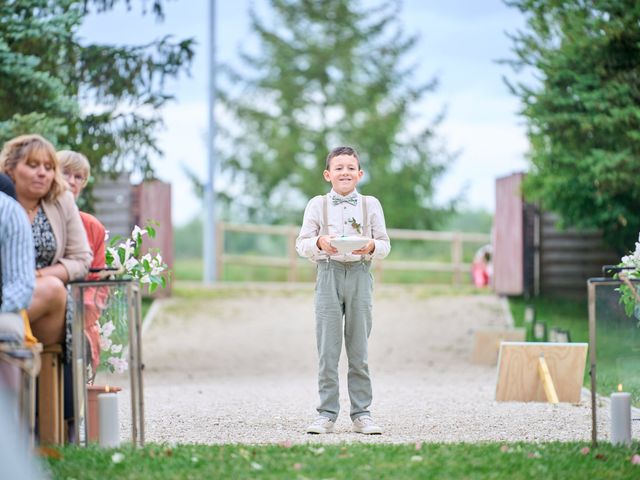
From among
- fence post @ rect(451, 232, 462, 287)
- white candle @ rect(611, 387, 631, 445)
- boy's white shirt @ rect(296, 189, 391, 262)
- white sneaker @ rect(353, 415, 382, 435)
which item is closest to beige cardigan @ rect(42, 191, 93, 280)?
boy's white shirt @ rect(296, 189, 391, 262)

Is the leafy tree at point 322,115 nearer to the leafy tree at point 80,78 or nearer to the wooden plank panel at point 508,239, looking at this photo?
the wooden plank panel at point 508,239

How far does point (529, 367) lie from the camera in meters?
9.37

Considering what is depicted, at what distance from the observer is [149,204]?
62.4 feet

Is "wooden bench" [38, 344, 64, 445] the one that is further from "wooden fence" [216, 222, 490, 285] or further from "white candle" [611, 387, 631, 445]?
"wooden fence" [216, 222, 490, 285]

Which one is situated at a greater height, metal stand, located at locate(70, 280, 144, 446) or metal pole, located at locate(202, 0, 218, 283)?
metal pole, located at locate(202, 0, 218, 283)

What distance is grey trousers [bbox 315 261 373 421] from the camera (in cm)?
664

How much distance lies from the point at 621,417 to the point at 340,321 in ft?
5.39

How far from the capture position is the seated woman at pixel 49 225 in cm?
546

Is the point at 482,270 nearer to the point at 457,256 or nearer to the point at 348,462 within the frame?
the point at 457,256

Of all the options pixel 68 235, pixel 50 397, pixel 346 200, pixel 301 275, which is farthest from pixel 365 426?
pixel 301 275

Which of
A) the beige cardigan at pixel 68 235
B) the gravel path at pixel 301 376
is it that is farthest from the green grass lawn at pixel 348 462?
the beige cardigan at pixel 68 235

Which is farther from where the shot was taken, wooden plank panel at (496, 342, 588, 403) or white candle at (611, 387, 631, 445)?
wooden plank panel at (496, 342, 588, 403)

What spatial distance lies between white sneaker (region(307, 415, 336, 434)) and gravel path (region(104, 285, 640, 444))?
0.26 ft

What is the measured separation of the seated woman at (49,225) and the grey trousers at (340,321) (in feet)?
4.98
